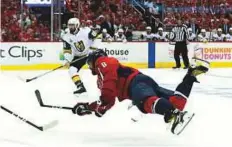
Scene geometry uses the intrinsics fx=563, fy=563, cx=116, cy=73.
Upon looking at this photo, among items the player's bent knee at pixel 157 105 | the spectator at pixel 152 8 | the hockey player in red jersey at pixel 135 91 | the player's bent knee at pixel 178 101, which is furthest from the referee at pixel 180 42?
the player's bent knee at pixel 157 105

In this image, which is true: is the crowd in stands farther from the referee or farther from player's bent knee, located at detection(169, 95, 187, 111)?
player's bent knee, located at detection(169, 95, 187, 111)

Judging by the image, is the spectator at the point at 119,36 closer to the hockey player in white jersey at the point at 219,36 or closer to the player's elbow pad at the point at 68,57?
the hockey player in white jersey at the point at 219,36

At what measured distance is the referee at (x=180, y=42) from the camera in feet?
38.1

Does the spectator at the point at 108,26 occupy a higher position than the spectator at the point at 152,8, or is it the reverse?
the spectator at the point at 152,8

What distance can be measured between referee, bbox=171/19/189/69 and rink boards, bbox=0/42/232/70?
264 mm

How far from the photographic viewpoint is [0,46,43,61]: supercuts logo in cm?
1124

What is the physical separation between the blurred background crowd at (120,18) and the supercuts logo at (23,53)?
0.28 meters

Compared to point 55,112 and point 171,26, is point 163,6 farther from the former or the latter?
point 55,112

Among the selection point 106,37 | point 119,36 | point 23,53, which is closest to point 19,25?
point 23,53

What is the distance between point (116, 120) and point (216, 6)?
956cm

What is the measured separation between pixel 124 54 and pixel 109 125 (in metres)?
7.16

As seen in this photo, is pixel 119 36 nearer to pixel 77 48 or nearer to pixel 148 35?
pixel 148 35

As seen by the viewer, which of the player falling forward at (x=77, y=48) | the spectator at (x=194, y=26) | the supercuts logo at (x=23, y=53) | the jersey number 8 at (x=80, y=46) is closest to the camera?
the player falling forward at (x=77, y=48)

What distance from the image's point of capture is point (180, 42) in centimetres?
1168
